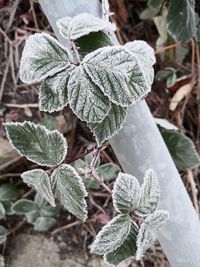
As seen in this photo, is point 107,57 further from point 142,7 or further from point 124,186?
point 142,7

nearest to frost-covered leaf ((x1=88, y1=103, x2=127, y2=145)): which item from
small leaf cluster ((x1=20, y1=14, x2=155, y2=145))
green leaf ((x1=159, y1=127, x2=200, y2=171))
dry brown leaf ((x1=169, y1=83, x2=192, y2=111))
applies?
small leaf cluster ((x1=20, y1=14, x2=155, y2=145))

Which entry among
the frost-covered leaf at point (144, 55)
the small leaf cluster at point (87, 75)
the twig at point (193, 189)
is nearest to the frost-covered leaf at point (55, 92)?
the small leaf cluster at point (87, 75)

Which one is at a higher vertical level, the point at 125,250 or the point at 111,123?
the point at 111,123

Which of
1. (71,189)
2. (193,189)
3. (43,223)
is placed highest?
(71,189)

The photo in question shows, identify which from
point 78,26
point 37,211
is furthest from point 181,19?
point 37,211

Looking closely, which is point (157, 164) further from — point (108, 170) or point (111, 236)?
point (108, 170)

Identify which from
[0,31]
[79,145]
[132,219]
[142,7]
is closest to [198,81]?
[142,7]
